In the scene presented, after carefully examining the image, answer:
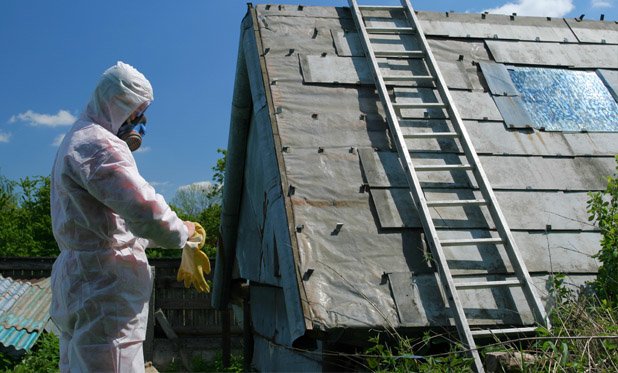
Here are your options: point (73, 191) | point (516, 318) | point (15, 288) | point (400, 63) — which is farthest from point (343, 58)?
point (15, 288)

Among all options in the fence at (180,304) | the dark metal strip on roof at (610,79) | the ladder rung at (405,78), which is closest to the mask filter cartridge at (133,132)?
the ladder rung at (405,78)

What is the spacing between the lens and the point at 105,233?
112 inches

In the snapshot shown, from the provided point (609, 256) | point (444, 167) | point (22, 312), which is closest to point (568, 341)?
point (609, 256)

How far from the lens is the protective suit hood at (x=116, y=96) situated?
2.91 meters

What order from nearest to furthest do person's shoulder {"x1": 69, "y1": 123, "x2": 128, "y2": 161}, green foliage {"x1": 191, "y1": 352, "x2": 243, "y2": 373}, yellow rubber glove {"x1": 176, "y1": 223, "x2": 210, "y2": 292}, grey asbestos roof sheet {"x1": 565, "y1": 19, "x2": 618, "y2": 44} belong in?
person's shoulder {"x1": 69, "y1": 123, "x2": 128, "y2": 161} → yellow rubber glove {"x1": 176, "y1": 223, "x2": 210, "y2": 292} → grey asbestos roof sheet {"x1": 565, "y1": 19, "x2": 618, "y2": 44} → green foliage {"x1": 191, "y1": 352, "x2": 243, "y2": 373}

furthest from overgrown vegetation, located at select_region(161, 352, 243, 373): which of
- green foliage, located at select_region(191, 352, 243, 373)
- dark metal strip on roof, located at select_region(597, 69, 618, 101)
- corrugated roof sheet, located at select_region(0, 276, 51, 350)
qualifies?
dark metal strip on roof, located at select_region(597, 69, 618, 101)

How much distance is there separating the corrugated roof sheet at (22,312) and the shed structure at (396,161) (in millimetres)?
2347

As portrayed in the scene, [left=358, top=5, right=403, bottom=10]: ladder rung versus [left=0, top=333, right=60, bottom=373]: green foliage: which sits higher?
[left=358, top=5, right=403, bottom=10]: ladder rung

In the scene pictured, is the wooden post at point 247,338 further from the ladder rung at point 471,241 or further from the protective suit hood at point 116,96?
the protective suit hood at point 116,96

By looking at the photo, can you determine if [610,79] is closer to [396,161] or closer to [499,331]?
[396,161]

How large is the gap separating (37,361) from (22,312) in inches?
51.8

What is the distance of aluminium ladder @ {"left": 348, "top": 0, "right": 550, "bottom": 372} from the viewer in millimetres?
3385

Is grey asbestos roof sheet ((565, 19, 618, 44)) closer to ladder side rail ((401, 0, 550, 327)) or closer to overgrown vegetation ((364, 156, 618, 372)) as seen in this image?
ladder side rail ((401, 0, 550, 327))

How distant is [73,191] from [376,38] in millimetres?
3108
